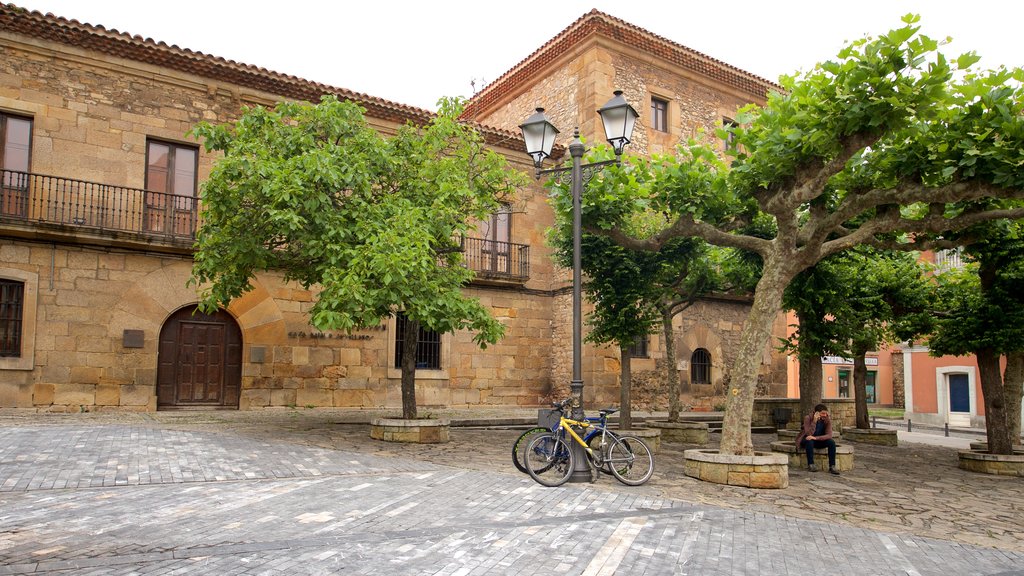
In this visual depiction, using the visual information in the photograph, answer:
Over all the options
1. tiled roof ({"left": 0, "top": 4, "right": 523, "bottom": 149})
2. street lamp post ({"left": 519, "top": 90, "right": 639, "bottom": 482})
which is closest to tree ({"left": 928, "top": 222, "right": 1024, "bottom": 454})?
street lamp post ({"left": 519, "top": 90, "right": 639, "bottom": 482})

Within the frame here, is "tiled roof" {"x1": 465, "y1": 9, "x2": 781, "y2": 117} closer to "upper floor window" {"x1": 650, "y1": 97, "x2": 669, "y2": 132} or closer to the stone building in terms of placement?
the stone building

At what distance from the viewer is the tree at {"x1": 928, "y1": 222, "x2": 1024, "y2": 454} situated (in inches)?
430

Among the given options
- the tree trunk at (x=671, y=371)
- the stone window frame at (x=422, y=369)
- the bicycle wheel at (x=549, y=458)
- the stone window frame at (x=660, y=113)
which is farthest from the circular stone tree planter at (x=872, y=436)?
the bicycle wheel at (x=549, y=458)

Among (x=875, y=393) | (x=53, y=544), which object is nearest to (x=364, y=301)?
(x=53, y=544)

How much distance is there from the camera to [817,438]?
10.2m

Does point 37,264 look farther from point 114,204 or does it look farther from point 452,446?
point 452,446

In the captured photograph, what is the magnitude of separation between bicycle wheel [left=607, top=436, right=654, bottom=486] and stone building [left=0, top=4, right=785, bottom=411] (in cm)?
Answer: 892

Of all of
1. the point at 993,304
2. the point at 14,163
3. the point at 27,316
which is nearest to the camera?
the point at 993,304

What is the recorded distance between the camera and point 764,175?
888 cm

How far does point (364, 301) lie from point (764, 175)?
5167 mm

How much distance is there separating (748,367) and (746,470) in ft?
3.99

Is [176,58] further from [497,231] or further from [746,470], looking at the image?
[746,470]

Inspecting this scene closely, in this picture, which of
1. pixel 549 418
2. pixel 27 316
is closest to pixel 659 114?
pixel 549 418

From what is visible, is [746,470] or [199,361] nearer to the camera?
[746,470]
